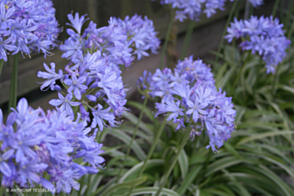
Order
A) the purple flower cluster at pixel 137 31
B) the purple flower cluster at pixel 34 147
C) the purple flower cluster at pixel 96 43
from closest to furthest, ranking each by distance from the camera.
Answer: the purple flower cluster at pixel 34 147
the purple flower cluster at pixel 96 43
the purple flower cluster at pixel 137 31

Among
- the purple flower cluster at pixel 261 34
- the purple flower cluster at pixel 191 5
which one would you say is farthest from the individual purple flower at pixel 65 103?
the purple flower cluster at pixel 261 34

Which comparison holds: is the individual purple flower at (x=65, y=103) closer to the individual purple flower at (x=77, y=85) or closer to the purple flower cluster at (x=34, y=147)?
the individual purple flower at (x=77, y=85)

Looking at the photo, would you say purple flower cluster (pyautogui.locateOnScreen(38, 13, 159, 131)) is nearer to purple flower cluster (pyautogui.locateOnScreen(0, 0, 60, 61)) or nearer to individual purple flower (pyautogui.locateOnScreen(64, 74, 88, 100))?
individual purple flower (pyautogui.locateOnScreen(64, 74, 88, 100))

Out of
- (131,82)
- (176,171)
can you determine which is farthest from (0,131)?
(131,82)

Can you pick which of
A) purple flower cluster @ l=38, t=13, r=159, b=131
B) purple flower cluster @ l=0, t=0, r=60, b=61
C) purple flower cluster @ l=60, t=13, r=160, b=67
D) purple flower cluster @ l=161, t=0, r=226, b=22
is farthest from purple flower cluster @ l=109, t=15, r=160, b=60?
purple flower cluster @ l=161, t=0, r=226, b=22

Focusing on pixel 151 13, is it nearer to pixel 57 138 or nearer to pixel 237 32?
pixel 237 32

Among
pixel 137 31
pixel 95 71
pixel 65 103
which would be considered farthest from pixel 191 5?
pixel 65 103

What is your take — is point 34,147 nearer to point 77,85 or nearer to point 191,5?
point 77,85

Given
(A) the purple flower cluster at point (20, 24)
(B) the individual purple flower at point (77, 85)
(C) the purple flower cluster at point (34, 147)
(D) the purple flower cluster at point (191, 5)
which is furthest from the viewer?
(D) the purple flower cluster at point (191, 5)
